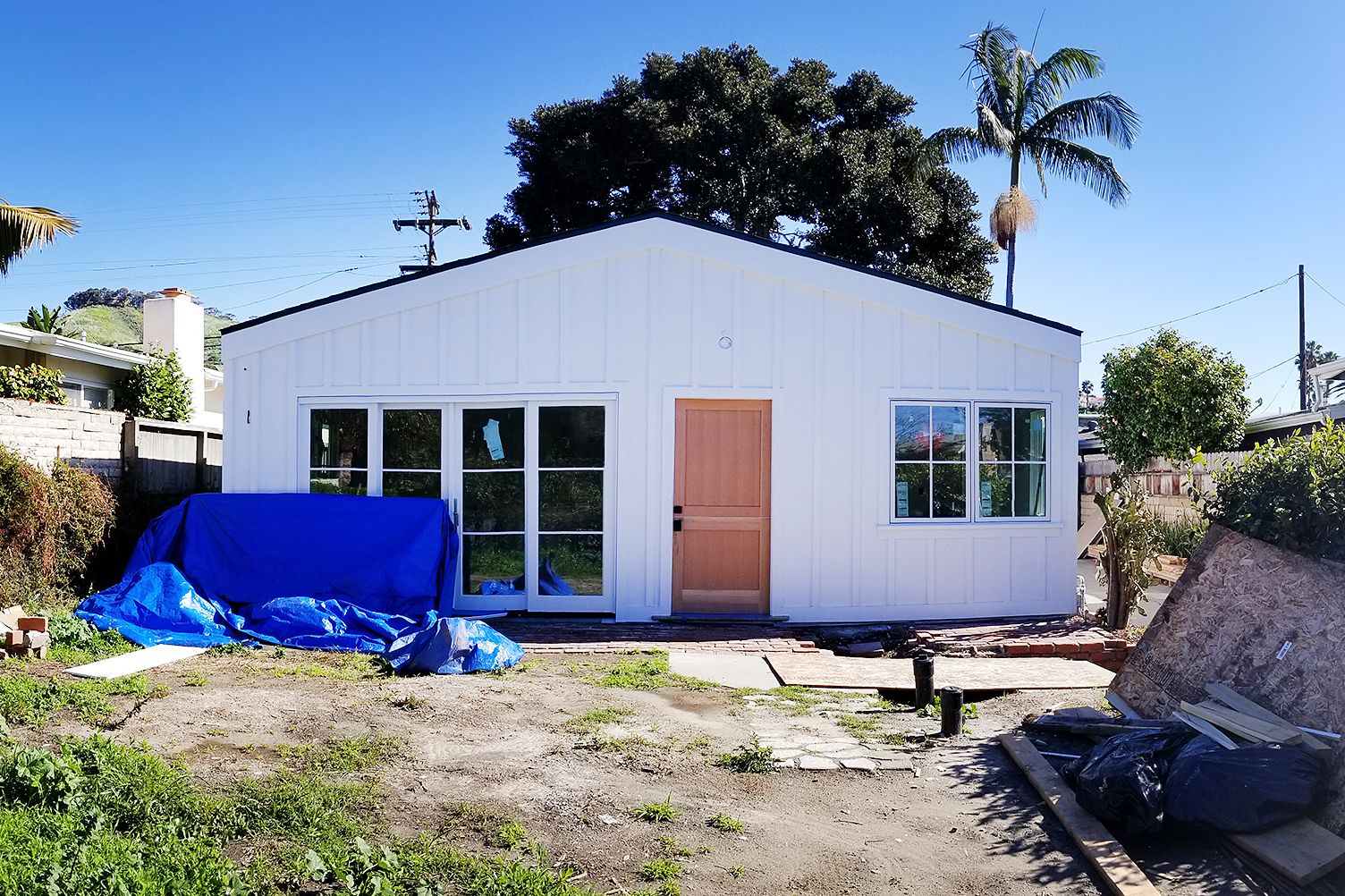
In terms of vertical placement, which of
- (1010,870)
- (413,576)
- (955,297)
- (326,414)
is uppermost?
(955,297)

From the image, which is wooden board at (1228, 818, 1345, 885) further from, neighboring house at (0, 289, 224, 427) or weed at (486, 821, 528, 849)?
neighboring house at (0, 289, 224, 427)

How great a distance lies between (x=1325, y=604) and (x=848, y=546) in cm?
465

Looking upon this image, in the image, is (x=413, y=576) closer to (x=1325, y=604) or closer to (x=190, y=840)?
(x=190, y=840)

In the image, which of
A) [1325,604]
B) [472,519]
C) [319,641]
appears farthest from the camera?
[472,519]

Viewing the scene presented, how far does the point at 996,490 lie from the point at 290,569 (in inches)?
263

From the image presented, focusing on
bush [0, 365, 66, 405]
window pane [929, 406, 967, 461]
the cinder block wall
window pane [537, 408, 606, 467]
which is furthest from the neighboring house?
window pane [929, 406, 967, 461]

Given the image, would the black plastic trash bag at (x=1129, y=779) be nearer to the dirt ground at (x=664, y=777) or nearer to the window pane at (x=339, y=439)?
the dirt ground at (x=664, y=777)

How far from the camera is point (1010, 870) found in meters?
3.82

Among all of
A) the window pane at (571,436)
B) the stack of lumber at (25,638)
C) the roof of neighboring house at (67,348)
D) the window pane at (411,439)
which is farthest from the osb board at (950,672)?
the roof of neighboring house at (67,348)

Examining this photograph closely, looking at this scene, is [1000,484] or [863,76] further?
[863,76]

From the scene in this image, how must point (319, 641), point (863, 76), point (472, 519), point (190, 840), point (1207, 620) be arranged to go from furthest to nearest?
point (863, 76), point (472, 519), point (319, 641), point (1207, 620), point (190, 840)

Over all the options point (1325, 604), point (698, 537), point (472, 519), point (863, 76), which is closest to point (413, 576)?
point (472, 519)

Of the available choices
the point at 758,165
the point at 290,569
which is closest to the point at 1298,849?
the point at 290,569

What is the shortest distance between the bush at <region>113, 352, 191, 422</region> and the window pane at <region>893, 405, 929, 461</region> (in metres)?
13.0
